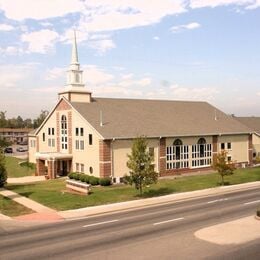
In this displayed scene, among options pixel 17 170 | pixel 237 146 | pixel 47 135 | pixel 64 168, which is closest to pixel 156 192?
pixel 64 168

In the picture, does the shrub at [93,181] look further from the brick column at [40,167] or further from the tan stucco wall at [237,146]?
the tan stucco wall at [237,146]

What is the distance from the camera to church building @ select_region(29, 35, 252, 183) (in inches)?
1718

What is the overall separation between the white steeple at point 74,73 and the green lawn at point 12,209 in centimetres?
2067

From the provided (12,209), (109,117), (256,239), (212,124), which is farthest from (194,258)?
(212,124)

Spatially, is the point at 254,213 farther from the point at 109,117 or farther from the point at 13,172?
the point at 13,172

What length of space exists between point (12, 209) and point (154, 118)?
978 inches

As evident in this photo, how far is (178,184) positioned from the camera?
39.4 meters

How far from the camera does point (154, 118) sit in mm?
50594

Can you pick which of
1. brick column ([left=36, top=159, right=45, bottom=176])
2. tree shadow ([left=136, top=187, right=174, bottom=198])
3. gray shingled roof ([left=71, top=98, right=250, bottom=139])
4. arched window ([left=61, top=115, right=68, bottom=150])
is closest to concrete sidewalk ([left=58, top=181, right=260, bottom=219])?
tree shadow ([left=136, top=187, right=174, bottom=198])

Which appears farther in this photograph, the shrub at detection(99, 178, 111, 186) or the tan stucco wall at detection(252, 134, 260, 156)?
the tan stucco wall at detection(252, 134, 260, 156)

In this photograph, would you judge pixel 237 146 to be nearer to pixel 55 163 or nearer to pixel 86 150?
pixel 86 150

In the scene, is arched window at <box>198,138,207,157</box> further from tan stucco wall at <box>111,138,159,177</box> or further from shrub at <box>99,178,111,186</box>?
shrub at <box>99,178,111,186</box>

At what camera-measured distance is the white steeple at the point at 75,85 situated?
Result: 49.4 metres

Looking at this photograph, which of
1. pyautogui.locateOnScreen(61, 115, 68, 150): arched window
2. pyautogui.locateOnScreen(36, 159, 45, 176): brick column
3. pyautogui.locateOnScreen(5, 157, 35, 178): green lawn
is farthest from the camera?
pyautogui.locateOnScreen(5, 157, 35, 178): green lawn
